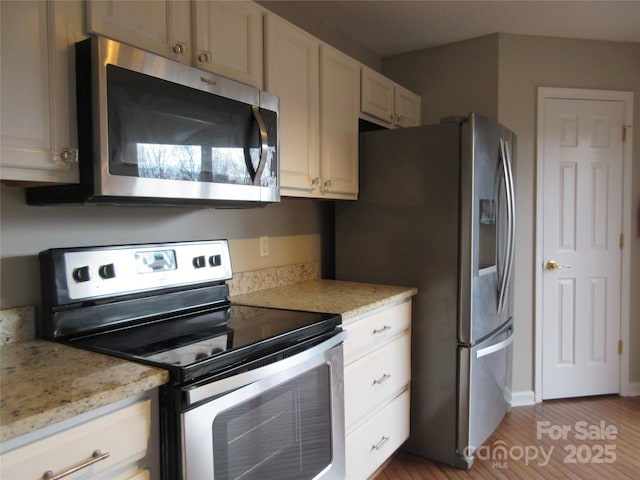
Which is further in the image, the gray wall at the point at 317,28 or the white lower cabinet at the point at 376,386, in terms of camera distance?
the gray wall at the point at 317,28

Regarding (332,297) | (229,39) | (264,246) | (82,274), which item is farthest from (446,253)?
(82,274)

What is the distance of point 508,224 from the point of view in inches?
99.9

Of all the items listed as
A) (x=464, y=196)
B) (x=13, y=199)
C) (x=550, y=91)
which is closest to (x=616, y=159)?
(x=550, y=91)

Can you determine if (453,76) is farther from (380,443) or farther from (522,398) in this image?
(380,443)

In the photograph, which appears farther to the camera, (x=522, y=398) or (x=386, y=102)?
(x=522, y=398)

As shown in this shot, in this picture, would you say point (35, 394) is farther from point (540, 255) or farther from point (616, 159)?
point (616, 159)

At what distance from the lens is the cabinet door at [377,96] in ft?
8.19

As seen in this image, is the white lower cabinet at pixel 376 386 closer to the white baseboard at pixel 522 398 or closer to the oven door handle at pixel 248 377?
the oven door handle at pixel 248 377

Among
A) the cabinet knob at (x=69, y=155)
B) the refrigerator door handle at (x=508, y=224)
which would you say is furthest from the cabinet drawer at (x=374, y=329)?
the cabinet knob at (x=69, y=155)

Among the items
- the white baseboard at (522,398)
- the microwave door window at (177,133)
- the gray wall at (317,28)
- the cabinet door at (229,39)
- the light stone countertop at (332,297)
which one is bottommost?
the white baseboard at (522,398)

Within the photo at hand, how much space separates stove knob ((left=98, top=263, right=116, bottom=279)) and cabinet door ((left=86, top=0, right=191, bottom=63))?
26.8 inches

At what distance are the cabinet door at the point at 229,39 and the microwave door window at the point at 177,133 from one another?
15 cm

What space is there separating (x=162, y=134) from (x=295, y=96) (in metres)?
0.79

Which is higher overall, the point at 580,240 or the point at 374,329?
the point at 580,240
